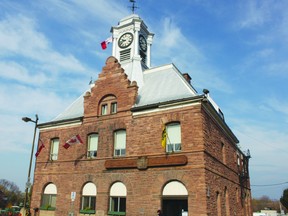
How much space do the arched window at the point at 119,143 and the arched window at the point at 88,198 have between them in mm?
3198

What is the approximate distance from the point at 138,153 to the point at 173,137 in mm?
2762

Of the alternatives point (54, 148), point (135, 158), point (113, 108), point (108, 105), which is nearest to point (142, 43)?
point (108, 105)

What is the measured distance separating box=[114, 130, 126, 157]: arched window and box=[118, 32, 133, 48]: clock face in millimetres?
11303

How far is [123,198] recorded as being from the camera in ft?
65.1

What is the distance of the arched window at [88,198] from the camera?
829 inches

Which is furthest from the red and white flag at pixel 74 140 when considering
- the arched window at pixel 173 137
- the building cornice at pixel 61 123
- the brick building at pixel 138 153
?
A: the arched window at pixel 173 137

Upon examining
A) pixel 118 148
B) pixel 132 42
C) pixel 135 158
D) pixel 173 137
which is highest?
pixel 132 42

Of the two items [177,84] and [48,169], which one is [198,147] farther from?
[48,169]

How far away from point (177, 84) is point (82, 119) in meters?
8.61

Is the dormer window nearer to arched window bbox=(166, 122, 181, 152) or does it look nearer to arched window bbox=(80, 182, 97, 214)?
arched window bbox=(166, 122, 181, 152)

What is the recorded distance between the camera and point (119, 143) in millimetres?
21469

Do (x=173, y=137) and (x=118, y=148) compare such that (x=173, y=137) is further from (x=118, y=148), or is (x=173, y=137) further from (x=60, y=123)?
(x=60, y=123)

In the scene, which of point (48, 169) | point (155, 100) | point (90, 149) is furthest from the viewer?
point (48, 169)

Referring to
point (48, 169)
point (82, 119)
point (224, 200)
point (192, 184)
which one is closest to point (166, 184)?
point (192, 184)
